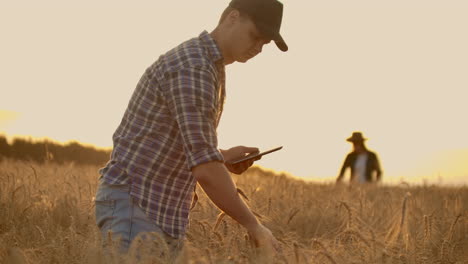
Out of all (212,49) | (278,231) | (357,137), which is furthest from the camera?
(357,137)

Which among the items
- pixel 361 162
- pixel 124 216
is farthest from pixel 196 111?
pixel 361 162

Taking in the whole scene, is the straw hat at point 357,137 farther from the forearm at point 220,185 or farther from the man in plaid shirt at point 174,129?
the forearm at point 220,185

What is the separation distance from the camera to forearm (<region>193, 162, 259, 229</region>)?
2666mm

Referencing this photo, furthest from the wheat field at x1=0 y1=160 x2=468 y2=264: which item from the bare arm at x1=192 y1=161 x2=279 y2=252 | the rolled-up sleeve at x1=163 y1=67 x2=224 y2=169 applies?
the rolled-up sleeve at x1=163 y1=67 x2=224 y2=169

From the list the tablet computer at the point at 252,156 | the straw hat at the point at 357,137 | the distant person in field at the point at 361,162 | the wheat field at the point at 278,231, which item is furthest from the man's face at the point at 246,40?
the straw hat at the point at 357,137

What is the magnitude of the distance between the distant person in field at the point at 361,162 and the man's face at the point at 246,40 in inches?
344

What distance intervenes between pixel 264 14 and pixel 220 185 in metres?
0.72

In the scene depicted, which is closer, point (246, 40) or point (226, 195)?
point (226, 195)

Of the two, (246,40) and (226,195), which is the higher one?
(246,40)

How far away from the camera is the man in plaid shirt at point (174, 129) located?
2.73 meters

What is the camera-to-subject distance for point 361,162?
1182 centimetres

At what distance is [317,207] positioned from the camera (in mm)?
4945

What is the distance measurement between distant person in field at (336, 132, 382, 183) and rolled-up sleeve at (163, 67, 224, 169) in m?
8.94

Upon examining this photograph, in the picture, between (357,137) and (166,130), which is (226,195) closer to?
(166,130)
